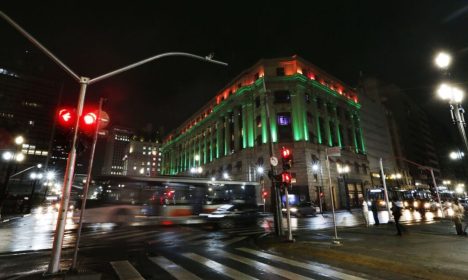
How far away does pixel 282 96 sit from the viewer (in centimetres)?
4722

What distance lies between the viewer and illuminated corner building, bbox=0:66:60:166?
83869mm

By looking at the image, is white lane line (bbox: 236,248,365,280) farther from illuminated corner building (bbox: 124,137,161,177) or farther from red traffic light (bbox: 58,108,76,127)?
illuminated corner building (bbox: 124,137,161,177)

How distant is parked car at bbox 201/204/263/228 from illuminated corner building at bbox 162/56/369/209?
19.0 m

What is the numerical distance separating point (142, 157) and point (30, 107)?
5411cm

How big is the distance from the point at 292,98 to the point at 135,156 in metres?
108

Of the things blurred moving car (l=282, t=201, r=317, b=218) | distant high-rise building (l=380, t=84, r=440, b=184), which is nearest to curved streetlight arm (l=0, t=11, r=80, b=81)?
blurred moving car (l=282, t=201, r=317, b=218)

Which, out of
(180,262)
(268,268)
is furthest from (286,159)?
(180,262)

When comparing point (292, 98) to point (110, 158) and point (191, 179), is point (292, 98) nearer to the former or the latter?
point (191, 179)

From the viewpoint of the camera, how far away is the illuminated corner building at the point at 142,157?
133750mm

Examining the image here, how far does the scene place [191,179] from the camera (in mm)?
20328

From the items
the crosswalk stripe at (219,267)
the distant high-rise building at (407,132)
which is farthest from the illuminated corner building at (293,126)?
the crosswalk stripe at (219,267)

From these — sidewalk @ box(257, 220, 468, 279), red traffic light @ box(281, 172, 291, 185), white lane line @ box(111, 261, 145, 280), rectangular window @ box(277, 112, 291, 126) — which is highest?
rectangular window @ box(277, 112, 291, 126)

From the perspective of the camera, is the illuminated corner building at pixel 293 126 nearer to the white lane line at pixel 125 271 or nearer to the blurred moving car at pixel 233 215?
the blurred moving car at pixel 233 215

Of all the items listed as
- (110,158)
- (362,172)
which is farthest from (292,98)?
(110,158)
